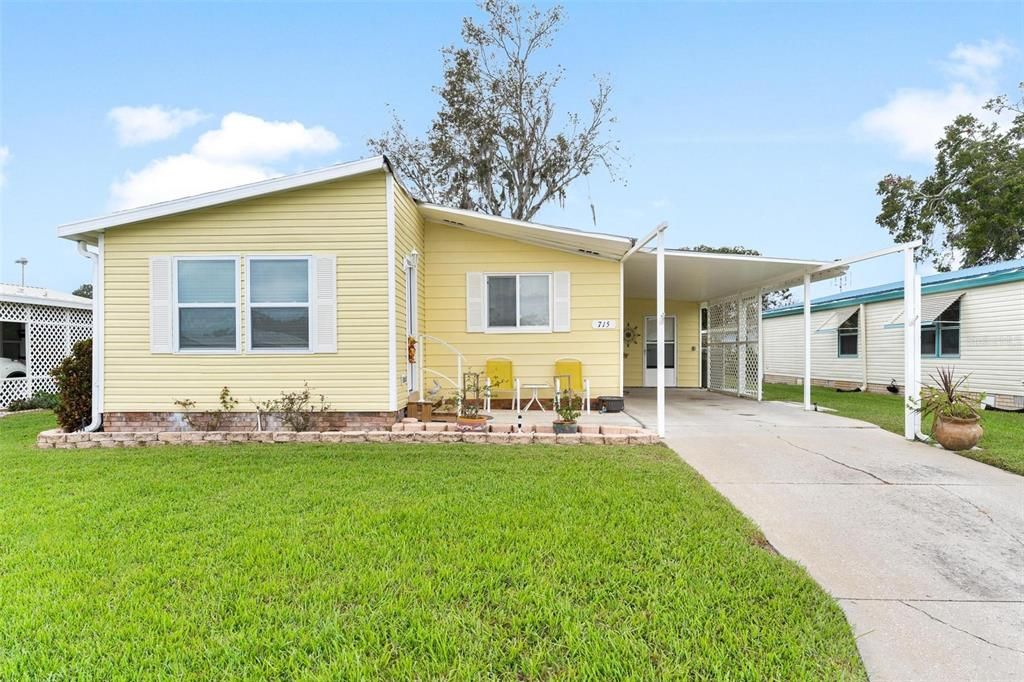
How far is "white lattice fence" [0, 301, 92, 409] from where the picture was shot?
36.9 ft

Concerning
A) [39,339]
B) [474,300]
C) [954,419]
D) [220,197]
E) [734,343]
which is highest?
[220,197]

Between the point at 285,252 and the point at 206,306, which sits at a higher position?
the point at 285,252

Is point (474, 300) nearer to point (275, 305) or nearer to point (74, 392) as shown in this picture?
point (275, 305)

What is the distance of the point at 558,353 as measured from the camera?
29.2 ft

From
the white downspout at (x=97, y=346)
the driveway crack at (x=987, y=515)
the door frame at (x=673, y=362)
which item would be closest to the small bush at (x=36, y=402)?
the white downspout at (x=97, y=346)

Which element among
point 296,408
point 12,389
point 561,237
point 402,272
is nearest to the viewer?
point 296,408

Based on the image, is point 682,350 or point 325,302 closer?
point 325,302

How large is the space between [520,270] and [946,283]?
1012cm

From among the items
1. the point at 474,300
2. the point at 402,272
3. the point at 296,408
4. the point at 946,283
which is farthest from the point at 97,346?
the point at 946,283

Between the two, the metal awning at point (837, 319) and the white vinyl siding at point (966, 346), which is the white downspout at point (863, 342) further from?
the metal awning at point (837, 319)

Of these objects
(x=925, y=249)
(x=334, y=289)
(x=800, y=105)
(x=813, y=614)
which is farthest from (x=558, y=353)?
(x=925, y=249)

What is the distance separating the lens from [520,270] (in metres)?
8.83

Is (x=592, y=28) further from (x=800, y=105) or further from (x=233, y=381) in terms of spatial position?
(x=233, y=381)

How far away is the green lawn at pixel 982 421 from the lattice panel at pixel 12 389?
666 inches
